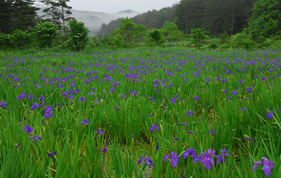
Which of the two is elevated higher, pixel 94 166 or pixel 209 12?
pixel 209 12

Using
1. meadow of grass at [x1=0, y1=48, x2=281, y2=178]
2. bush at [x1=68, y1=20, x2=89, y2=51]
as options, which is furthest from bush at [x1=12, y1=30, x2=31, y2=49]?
meadow of grass at [x1=0, y1=48, x2=281, y2=178]

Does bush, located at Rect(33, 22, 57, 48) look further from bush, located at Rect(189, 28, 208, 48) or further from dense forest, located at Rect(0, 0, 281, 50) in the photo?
bush, located at Rect(189, 28, 208, 48)

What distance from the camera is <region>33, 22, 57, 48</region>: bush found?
50.2ft

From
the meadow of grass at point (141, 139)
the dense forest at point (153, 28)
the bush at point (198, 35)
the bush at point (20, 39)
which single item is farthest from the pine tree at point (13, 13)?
the meadow of grass at point (141, 139)

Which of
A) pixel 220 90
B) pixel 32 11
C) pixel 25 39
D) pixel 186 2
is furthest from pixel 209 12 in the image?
pixel 220 90

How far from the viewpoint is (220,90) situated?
303cm

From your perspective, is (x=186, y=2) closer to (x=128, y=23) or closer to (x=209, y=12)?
(x=209, y=12)

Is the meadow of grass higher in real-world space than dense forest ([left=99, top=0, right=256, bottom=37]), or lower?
lower

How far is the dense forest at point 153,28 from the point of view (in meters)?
15.8

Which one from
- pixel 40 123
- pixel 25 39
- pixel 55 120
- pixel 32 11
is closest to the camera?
pixel 40 123

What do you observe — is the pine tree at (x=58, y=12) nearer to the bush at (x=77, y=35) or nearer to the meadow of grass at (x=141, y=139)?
the bush at (x=77, y=35)

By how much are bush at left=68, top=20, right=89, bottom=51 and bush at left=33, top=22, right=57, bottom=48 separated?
6.49 ft

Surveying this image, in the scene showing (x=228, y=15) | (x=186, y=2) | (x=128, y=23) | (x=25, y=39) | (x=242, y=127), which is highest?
(x=186, y=2)

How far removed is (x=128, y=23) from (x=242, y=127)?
1072 inches
